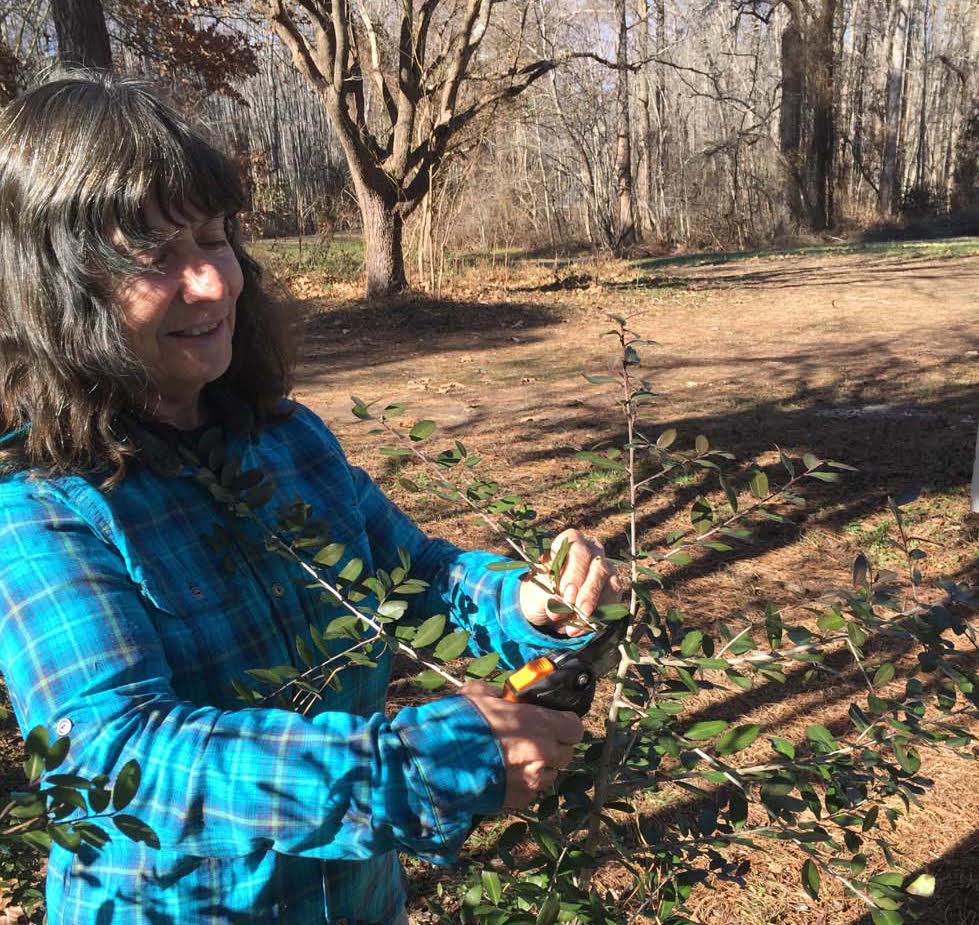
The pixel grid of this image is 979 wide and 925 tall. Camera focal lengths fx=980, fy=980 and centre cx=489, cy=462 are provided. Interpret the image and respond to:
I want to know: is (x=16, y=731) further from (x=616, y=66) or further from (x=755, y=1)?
(x=755, y=1)

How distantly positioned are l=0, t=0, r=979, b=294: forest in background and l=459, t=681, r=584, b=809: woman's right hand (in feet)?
35.6

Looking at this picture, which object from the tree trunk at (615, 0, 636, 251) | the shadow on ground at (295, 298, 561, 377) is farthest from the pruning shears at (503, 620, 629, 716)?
the tree trunk at (615, 0, 636, 251)

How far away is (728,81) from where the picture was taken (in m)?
29.6

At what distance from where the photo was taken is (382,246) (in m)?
12.4

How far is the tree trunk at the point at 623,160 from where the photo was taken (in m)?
20.0

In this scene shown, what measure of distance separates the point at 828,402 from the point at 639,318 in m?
4.64

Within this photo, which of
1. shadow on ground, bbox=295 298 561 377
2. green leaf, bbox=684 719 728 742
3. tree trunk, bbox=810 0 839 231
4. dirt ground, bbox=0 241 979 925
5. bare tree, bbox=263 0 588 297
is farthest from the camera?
tree trunk, bbox=810 0 839 231

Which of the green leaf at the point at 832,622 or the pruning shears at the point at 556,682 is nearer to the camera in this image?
the pruning shears at the point at 556,682

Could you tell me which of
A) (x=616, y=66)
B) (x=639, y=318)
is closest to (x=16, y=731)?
(x=639, y=318)

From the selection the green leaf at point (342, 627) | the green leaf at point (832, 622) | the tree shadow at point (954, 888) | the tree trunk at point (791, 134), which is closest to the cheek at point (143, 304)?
the green leaf at point (342, 627)

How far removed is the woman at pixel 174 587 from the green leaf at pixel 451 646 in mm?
97

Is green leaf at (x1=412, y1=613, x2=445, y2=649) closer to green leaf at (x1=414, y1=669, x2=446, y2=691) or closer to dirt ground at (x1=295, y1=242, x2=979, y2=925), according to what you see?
green leaf at (x1=414, y1=669, x2=446, y2=691)

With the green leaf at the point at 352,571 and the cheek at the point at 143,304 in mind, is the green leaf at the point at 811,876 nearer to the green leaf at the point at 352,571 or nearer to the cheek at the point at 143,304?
the green leaf at the point at 352,571

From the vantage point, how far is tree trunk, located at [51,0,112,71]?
657 cm
